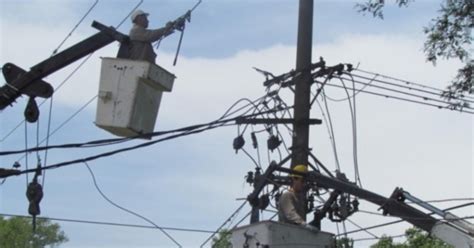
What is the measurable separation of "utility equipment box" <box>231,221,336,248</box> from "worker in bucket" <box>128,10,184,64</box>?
2501mm

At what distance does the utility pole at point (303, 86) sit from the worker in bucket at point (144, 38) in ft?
14.1

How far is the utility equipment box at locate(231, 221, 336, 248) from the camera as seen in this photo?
1141 cm

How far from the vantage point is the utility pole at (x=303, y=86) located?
1476 cm

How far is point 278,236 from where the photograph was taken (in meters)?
11.4

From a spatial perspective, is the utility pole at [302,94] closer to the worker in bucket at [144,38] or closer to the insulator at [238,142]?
the insulator at [238,142]

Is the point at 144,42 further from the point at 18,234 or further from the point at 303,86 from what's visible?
the point at 18,234

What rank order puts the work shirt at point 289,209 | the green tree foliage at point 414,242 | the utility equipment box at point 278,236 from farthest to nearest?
the green tree foliage at point 414,242 → the work shirt at point 289,209 → the utility equipment box at point 278,236

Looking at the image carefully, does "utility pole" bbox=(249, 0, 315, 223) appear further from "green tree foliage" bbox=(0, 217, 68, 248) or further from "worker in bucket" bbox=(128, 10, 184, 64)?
"green tree foliage" bbox=(0, 217, 68, 248)

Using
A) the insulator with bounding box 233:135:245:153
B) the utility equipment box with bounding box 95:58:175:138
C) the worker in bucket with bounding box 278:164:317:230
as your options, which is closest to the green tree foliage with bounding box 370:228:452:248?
the insulator with bounding box 233:135:245:153

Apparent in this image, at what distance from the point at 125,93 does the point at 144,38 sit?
71 cm

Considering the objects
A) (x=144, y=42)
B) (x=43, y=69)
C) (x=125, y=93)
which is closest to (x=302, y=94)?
(x=144, y=42)

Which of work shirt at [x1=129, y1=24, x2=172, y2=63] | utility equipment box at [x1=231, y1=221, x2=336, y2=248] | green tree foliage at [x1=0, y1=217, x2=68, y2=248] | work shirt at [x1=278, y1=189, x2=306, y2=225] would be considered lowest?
utility equipment box at [x1=231, y1=221, x2=336, y2=248]

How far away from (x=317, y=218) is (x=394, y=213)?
3.88ft

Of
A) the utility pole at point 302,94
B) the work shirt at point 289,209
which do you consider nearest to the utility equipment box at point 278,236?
the work shirt at point 289,209
